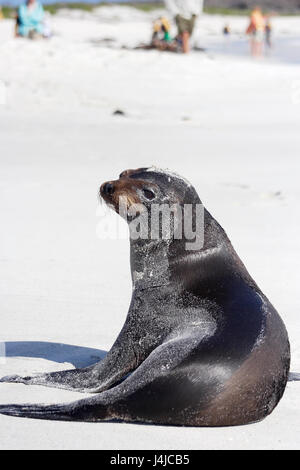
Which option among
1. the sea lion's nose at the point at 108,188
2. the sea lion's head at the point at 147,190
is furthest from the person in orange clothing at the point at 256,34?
the sea lion's nose at the point at 108,188

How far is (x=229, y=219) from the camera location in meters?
8.10

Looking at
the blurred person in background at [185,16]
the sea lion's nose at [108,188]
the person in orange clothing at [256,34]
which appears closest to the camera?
the sea lion's nose at [108,188]

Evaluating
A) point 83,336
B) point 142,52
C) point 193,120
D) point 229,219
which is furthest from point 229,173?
point 142,52

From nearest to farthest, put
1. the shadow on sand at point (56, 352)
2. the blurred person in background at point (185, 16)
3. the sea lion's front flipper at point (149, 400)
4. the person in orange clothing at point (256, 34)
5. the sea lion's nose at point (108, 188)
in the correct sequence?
the sea lion's front flipper at point (149, 400)
the sea lion's nose at point (108, 188)
the shadow on sand at point (56, 352)
the blurred person in background at point (185, 16)
the person in orange clothing at point (256, 34)

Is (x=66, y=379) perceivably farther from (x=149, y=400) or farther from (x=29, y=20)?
(x=29, y=20)

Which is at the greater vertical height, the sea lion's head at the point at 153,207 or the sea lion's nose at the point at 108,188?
the sea lion's nose at the point at 108,188

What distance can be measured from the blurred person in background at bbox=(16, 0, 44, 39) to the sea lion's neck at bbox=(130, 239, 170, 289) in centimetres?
1469

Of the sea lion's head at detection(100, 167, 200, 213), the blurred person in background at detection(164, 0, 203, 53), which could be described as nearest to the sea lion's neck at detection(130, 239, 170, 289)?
the sea lion's head at detection(100, 167, 200, 213)

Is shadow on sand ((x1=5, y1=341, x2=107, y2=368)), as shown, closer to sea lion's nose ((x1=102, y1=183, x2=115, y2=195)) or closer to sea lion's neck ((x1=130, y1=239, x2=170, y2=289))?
sea lion's neck ((x1=130, y1=239, x2=170, y2=289))

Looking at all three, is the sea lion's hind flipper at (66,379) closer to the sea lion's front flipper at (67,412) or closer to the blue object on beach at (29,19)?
the sea lion's front flipper at (67,412)

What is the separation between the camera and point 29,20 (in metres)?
18.7

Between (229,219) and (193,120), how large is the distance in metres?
5.01

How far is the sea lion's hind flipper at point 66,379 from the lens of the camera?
432cm

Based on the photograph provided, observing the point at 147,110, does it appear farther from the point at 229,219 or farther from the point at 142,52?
the point at 229,219
